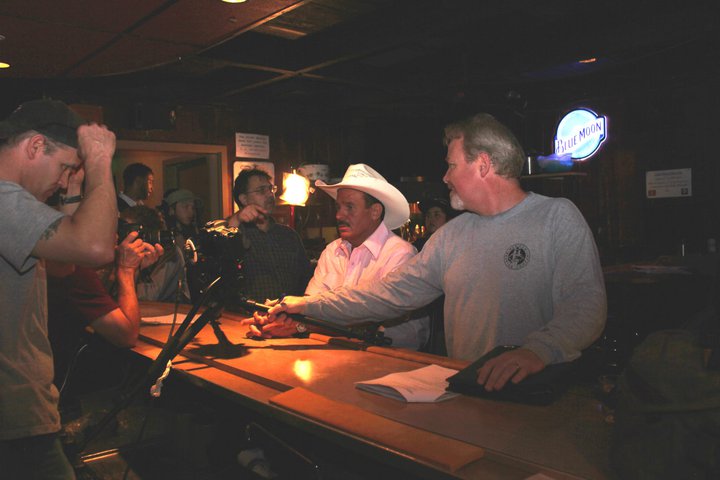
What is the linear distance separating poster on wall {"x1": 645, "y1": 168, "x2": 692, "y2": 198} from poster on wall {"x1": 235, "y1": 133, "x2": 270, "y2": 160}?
Result: 5.22 metres

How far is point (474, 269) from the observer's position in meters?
2.42

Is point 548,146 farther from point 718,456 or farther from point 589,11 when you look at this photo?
point 718,456

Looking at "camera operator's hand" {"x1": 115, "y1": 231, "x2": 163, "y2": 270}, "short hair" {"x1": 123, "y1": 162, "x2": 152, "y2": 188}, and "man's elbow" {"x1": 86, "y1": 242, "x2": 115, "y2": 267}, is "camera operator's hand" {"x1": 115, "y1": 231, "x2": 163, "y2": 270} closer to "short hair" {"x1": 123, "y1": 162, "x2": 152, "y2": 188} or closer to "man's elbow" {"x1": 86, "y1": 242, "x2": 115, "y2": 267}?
"man's elbow" {"x1": 86, "y1": 242, "x2": 115, "y2": 267}

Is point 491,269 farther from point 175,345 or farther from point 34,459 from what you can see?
point 34,459

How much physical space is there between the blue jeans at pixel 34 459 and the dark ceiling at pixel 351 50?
2537 millimetres

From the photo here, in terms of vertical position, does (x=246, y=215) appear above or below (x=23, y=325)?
above

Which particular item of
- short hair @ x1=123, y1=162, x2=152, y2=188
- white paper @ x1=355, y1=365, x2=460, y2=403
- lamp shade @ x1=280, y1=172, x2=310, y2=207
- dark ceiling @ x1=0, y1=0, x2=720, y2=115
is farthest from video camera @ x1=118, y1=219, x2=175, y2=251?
lamp shade @ x1=280, y1=172, x2=310, y2=207

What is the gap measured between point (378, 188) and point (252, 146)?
5.11 m

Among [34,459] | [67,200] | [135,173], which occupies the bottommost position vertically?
[34,459]

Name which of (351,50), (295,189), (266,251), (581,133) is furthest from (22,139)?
(581,133)

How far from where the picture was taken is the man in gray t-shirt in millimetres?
2186

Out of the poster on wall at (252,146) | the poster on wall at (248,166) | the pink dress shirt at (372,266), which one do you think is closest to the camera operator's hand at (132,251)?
the pink dress shirt at (372,266)

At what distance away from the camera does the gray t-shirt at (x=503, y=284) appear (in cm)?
211

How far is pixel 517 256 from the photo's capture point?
7.60ft
